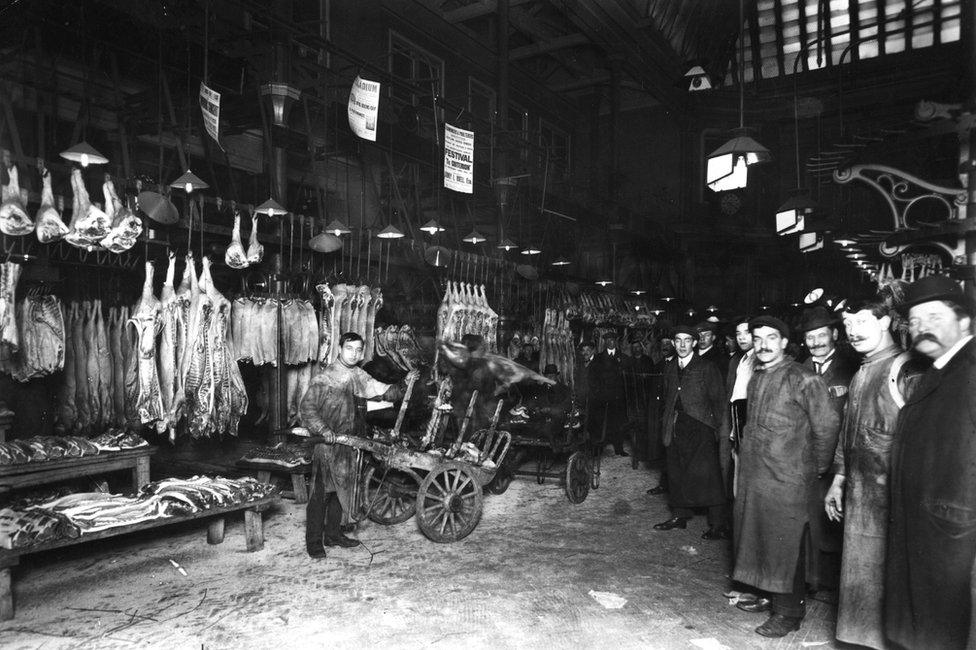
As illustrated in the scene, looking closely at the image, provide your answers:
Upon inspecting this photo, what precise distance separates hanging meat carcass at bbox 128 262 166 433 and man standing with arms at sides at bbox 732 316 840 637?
518cm

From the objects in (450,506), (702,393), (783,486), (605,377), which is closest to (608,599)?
(783,486)

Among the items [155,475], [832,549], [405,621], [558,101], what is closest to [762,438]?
[832,549]

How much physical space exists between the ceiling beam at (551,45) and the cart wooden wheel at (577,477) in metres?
9.21

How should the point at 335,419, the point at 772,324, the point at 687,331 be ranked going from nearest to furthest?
1. the point at 772,324
2. the point at 335,419
3. the point at 687,331

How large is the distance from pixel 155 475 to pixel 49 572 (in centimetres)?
227

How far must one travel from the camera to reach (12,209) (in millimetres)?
4980

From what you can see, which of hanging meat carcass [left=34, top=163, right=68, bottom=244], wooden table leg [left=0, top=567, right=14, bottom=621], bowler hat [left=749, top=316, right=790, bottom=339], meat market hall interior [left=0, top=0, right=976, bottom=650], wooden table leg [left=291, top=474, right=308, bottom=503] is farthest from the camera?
wooden table leg [left=291, top=474, right=308, bottom=503]

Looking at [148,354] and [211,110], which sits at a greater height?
[211,110]

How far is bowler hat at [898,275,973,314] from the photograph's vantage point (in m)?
3.09

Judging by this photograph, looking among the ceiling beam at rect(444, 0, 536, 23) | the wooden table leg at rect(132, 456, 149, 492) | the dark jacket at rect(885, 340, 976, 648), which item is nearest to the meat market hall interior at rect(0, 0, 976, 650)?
the dark jacket at rect(885, 340, 976, 648)

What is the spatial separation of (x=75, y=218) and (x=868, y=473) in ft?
19.5

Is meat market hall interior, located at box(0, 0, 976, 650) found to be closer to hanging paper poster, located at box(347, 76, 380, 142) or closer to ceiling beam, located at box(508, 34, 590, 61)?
hanging paper poster, located at box(347, 76, 380, 142)

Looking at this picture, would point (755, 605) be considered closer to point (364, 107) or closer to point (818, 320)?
point (818, 320)

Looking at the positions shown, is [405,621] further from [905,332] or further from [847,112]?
[847,112]
